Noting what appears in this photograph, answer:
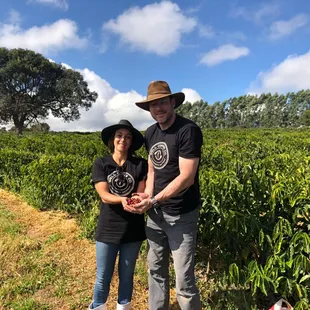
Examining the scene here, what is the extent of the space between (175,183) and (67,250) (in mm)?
2595

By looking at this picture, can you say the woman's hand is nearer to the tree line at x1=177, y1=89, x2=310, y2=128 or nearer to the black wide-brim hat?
the black wide-brim hat

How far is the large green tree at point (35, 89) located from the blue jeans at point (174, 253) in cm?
3495

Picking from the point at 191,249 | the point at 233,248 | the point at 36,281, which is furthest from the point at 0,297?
the point at 233,248

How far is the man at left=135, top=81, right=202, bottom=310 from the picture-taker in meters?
2.13

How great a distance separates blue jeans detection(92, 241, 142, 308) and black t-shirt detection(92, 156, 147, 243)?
77 mm

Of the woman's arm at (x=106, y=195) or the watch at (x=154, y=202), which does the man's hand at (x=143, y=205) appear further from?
the woman's arm at (x=106, y=195)

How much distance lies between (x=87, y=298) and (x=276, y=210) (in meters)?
2.07

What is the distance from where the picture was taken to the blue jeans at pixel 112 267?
2.48 meters

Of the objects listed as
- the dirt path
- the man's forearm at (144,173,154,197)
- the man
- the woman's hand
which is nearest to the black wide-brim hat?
the man

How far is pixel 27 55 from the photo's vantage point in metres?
34.0

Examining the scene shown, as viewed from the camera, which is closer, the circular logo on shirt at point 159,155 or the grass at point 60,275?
the circular logo on shirt at point 159,155

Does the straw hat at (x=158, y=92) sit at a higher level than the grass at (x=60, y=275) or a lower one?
higher

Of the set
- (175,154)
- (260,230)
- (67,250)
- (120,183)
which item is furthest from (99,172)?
(67,250)

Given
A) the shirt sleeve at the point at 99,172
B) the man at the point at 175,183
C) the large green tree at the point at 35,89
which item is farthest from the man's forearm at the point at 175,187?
the large green tree at the point at 35,89
